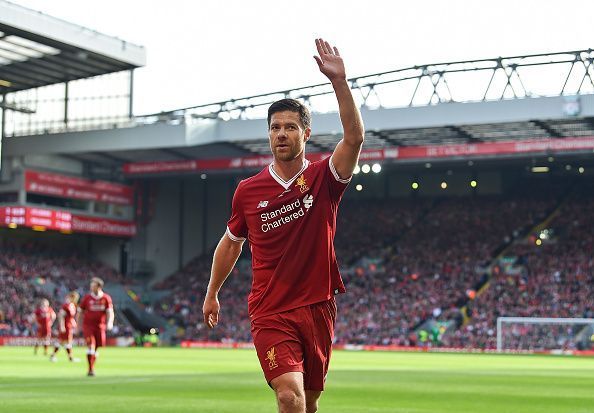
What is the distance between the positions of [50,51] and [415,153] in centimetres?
1940

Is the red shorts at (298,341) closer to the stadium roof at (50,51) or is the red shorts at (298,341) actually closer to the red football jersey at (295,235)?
the red football jersey at (295,235)

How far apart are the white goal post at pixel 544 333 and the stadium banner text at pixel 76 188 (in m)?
26.7

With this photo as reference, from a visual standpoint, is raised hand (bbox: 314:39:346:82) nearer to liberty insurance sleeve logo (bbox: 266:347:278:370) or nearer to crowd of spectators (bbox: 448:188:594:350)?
liberty insurance sleeve logo (bbox: 266:347:278:370)

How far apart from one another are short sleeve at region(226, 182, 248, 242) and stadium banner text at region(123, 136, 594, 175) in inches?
1671

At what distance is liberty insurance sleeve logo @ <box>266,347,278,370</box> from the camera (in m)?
7.24

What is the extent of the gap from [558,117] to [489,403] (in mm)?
34197

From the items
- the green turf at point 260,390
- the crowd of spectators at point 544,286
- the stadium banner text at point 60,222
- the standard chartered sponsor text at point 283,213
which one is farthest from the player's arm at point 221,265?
the stadium banner text at point 60,222

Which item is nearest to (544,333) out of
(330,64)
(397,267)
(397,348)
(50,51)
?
(397,348)

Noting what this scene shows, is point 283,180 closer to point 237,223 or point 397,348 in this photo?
point 237,223

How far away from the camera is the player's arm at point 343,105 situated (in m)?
6.74

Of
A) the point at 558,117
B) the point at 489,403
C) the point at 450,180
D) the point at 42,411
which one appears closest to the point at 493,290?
the point at 558,117

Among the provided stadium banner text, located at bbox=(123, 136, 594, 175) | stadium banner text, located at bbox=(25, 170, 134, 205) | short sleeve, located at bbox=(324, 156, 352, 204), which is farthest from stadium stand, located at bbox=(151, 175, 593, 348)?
short sleeve, located at bbox=(324, 156, 352, 204)

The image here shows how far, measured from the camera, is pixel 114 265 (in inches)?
2657

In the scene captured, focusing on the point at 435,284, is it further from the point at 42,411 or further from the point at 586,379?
the point at 42,411
